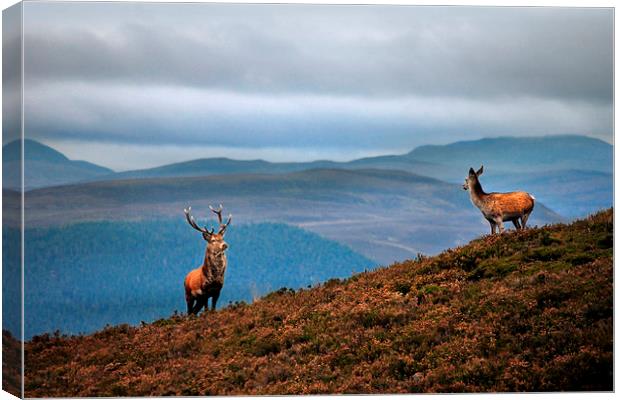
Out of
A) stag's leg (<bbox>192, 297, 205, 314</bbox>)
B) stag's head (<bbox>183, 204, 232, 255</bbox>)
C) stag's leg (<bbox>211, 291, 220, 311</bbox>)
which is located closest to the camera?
stag's head (<bbox>183, 204, 232, 255</bbox>)

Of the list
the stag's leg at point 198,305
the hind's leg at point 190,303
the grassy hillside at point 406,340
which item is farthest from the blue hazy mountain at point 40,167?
the stag's leg at point 198,305

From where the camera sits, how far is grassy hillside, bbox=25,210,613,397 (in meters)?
19.8

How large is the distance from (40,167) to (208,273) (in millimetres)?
4275

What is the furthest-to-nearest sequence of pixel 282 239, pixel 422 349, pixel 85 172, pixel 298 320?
pixel 282 239 < pixel 85 172 < pixel 298 320 < pixel 422 349

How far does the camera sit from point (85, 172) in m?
24.0

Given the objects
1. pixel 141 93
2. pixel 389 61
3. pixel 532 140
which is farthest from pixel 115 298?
pixel 532 140

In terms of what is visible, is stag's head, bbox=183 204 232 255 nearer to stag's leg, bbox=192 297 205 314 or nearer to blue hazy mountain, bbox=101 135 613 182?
stag's leg, bbox=192 297 205 314

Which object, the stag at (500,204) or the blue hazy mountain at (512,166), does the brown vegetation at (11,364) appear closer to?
the blue hazy mountain at (512,166)

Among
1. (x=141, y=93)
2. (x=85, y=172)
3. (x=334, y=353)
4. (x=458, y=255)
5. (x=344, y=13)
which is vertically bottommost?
(x=334, y=353)

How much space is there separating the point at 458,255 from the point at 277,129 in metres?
4.52

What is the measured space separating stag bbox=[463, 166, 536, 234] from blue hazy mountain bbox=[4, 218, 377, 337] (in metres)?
3.91

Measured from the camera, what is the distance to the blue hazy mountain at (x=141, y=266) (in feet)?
72.2

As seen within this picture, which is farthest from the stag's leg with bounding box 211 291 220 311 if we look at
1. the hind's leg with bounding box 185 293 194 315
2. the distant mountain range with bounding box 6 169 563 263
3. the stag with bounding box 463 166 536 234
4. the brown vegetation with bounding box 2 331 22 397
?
the stag with bounding box 463 166 536 234

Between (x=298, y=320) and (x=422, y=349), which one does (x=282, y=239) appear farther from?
(x=422, y=349)
